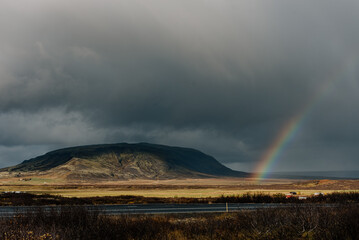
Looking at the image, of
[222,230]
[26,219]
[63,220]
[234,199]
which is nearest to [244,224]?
[222,230]

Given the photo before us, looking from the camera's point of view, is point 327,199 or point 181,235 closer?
point 181,235

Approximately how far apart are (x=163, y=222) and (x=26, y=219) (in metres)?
9.80

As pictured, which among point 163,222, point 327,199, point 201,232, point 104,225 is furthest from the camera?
point 327,199

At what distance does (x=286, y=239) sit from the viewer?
16.8 m

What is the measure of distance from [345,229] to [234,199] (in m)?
39.9

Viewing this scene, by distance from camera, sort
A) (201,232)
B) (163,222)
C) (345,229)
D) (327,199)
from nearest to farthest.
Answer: (345,229), (201,232), (163,222), (327,199)

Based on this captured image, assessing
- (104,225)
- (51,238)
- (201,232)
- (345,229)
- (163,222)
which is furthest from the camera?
(163,222)

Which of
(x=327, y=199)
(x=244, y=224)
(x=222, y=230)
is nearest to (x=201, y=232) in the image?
(x=222, y=230)

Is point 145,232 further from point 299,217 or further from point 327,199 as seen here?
point 327,199

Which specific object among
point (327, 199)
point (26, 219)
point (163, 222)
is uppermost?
point (26, 219)

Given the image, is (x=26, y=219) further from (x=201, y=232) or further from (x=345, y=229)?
(x=345, y=229)

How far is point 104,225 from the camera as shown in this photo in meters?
18.7

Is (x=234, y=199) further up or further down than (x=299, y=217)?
further down

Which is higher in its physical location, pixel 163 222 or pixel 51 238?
pixel 51 238
